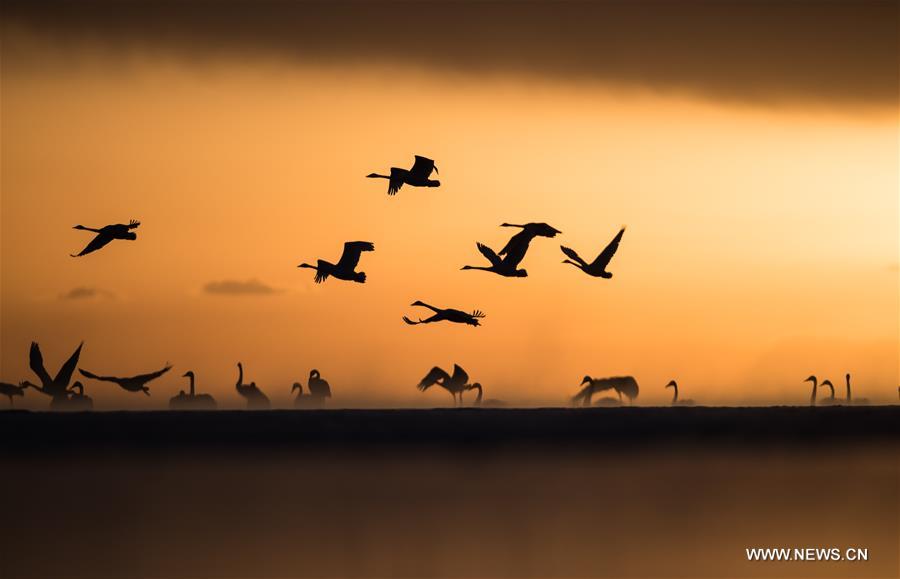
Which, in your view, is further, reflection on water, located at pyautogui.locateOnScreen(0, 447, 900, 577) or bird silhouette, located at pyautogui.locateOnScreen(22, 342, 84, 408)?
bird silhouette, located at pyautogui.locateOnScreen(22, 342, 84, 408)

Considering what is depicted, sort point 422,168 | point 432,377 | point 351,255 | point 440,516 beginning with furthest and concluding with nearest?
1. point 432,377
2. point 440,516
3. point 351,255
4. point 422,168

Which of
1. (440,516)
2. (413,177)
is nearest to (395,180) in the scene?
(413,177)

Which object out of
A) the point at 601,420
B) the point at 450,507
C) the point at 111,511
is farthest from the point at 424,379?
the point at 601,420

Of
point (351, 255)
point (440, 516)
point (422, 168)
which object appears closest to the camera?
point (422, 168)

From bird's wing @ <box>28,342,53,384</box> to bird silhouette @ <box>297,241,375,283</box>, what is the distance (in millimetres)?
7443

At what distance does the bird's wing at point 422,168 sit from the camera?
16777 millimetres

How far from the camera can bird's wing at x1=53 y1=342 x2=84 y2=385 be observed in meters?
23.3

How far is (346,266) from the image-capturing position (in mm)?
18703

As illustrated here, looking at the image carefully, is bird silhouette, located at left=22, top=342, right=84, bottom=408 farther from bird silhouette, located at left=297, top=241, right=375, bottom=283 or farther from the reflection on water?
bird silhouette, located at left=297, top=241, right=375, bottom=283

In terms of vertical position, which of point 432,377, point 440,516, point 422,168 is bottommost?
point 440,516

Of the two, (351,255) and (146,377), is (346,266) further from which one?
(146,377)

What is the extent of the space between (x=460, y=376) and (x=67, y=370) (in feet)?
28.7

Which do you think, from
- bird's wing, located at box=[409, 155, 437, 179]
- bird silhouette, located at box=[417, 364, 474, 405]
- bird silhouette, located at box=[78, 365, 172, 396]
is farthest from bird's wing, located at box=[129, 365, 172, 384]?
bird's wing, located at box=[409, 155, 437, 179]

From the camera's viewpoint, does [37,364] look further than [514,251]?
Yes
